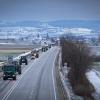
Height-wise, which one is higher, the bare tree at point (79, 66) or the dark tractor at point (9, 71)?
the dark tractor at point (9, 71)

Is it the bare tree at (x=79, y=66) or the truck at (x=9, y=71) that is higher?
the truck at (x=9, y=71)

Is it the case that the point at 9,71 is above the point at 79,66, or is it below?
above

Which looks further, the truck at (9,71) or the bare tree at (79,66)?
the bare tree at (79,66)

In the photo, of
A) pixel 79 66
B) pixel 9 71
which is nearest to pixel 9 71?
pixel 9 71

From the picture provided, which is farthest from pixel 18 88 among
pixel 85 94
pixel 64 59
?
pixel 64 59

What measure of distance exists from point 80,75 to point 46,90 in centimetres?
2851

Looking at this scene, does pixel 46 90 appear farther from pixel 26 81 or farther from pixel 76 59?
pixel 76 59

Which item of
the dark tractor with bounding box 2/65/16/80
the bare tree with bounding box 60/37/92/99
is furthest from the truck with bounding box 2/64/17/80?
the bare tree with bounding box 60/37/92/99

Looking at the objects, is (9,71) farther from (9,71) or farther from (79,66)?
(79,66)

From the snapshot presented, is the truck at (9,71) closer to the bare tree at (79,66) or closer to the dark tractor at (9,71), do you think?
the dark tractor at (9,71)

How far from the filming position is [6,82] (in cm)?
5206

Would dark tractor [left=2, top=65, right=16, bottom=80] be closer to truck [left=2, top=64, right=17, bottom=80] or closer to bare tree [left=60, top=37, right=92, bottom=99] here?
truck [left=2, top=64, right=17, bottom=80]

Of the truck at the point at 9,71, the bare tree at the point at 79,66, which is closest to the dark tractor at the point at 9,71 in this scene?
the truck at the point at 9,71

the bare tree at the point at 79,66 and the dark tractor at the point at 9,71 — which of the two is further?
the bare tree at the point at 79,66
